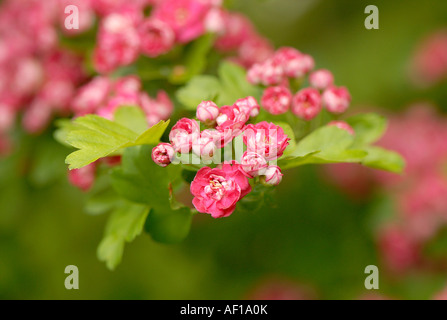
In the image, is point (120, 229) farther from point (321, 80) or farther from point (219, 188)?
point (321, 80)

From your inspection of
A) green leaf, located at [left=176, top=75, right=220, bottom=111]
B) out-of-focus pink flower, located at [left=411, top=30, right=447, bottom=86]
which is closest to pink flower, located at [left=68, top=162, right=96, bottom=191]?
green leaf, located at [left=176, top=75, right=220, bottom=111]

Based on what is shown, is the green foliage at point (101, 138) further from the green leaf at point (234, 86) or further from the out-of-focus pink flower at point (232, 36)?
the out-of-focus pink flower at point (232, 36)

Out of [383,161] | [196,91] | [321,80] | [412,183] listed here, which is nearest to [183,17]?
[196,91]

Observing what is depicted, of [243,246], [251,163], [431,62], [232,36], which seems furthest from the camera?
[431,62]

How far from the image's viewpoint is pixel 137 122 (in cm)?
116

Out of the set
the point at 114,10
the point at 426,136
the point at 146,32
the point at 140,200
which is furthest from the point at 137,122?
the point at 426,136

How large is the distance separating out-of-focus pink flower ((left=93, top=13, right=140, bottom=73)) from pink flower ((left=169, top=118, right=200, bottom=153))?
1.72 ft

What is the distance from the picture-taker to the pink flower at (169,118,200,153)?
947 millimetres

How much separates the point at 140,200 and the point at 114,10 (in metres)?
0.69

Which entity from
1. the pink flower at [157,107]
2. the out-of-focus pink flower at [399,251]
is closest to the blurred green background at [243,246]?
the out-of-focus pink flower at [399,251]

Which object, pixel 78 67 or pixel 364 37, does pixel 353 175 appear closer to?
pixel 364 37

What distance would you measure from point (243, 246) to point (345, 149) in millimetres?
1305

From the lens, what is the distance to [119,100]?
129cm

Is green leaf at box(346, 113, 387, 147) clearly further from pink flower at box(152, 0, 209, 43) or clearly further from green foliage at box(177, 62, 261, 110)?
pink flower at box(152, 0, 209, 43)
